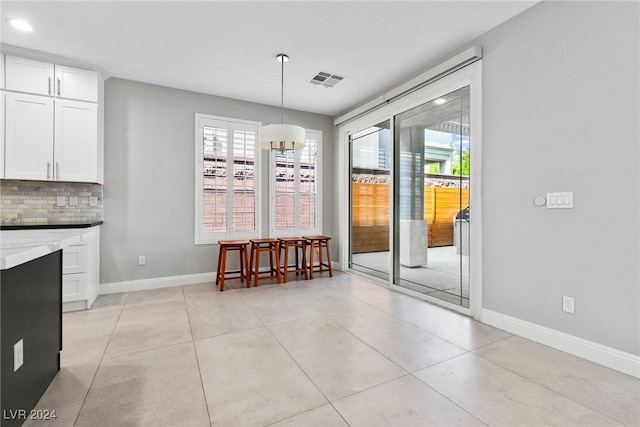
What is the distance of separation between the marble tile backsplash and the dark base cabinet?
81.7 inches

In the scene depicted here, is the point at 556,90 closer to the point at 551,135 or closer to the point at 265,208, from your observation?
the point at 551,135

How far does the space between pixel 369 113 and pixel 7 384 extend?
4583 millimetres

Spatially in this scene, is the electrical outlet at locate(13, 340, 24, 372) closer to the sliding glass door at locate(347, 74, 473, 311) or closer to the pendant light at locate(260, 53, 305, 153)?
the pendant light at locate(260, 53, 305, 153)

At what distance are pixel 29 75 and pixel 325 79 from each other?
337cm

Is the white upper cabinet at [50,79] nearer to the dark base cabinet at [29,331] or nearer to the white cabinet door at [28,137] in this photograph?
the white cabinet door at [28,137]

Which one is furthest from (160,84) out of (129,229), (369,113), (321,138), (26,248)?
(26,248)

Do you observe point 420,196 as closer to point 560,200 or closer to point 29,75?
point 560,200

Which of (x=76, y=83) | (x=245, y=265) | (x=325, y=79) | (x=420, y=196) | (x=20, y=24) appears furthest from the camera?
(x=245, y=265)

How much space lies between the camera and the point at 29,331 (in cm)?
165

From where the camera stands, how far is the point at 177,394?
180 centimetres

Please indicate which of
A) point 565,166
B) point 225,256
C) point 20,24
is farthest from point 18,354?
point 565,166

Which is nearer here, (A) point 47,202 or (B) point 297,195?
(A) point 47,202

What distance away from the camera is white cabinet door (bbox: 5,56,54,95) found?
3.20m

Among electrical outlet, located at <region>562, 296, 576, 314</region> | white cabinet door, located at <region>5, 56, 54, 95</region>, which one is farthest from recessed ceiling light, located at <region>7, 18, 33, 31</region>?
electrical outlet, located at <region>562, 296, 576, 314</region>
